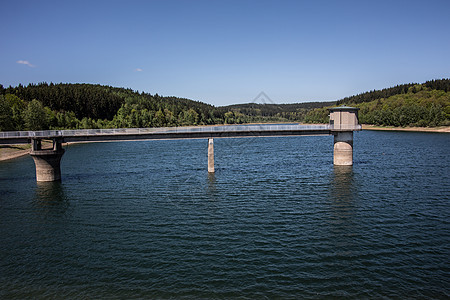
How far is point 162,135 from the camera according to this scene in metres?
60.7

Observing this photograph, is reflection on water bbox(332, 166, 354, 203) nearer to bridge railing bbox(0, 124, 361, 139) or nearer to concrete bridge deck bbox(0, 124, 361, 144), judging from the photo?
concrete bridge deck bbox(0, 124, 361, 144)

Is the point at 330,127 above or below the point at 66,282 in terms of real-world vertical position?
above

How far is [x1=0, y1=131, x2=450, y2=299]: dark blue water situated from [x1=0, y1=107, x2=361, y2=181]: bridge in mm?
5186

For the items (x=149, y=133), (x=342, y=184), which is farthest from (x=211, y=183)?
(x=342, y=184)

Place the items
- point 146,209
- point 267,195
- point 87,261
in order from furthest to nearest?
point 267,195, point 146,209, point 87,261

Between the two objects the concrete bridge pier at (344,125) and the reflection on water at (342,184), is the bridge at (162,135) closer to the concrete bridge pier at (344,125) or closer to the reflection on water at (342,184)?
the concrete bridge pier at (344,125)

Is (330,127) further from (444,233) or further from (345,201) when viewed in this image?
(444,233)

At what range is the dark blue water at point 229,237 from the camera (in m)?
21.8

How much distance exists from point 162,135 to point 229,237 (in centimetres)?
3501

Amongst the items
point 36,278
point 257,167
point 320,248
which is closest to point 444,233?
point 320,248

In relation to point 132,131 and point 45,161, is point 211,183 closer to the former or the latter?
point 132,131

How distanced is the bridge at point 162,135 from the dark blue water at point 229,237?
204 inches

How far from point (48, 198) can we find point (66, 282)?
27.1 metres

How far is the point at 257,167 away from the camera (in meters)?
67.6
